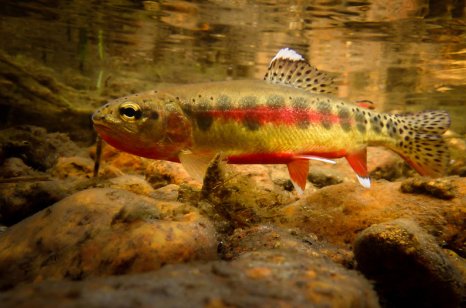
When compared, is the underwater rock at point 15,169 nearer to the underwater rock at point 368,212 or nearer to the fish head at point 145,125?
the fish head at point 145,125

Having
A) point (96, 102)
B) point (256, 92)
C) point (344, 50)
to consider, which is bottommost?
point (96, 102)

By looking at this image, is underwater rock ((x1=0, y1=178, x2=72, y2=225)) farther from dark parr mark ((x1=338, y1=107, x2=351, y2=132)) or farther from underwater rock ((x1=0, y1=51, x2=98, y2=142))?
underwater rock ((x1=0, y1=51, x2=98, y2=142))

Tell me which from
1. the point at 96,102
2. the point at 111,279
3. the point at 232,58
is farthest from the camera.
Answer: the point at 232,58

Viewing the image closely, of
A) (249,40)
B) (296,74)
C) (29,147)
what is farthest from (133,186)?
(249,40)

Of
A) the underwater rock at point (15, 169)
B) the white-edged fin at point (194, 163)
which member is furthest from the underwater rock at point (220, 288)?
the underwater rock at point (15, 169)

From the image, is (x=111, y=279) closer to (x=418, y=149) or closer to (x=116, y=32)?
(x=418, y=149)

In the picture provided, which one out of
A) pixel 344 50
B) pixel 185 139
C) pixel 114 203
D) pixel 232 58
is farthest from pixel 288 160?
pixel 232 58
